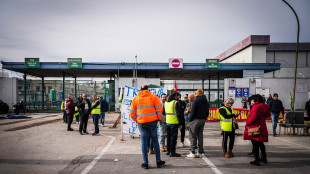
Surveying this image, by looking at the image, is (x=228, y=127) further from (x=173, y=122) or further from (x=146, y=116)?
(x=146, y=116)

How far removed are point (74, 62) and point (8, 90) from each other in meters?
7.81

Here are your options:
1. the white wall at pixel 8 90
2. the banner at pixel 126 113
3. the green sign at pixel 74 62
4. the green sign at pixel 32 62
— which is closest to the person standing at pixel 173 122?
the banner at pixel 126 113

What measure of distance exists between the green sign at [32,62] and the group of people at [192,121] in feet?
72.7

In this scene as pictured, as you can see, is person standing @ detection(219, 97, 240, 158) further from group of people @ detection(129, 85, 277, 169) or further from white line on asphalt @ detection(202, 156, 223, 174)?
white line on asphalt @ detection(202, 156, 223, 174)

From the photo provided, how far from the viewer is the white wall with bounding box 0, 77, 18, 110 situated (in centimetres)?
2381

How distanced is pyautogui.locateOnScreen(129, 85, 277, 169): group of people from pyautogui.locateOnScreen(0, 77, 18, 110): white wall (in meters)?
23.3

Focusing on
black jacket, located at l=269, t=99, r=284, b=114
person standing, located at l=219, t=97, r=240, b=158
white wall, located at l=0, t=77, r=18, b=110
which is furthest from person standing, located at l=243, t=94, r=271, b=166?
white wall, located at l=0, t=77, r=18, b=110

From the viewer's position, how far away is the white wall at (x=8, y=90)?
23812 mm

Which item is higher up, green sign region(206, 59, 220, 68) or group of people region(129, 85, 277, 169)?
green sign region(206, 59, 220, 68)

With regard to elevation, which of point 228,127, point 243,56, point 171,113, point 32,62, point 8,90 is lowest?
point 228,127

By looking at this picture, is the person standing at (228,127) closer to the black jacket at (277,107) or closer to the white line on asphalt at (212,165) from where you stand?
the white line on asphalt at (212,165)

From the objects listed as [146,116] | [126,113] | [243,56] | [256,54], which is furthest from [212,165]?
[243,56]

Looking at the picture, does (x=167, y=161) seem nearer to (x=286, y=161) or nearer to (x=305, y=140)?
(x=286, y=161)

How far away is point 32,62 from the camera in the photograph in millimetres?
24188
